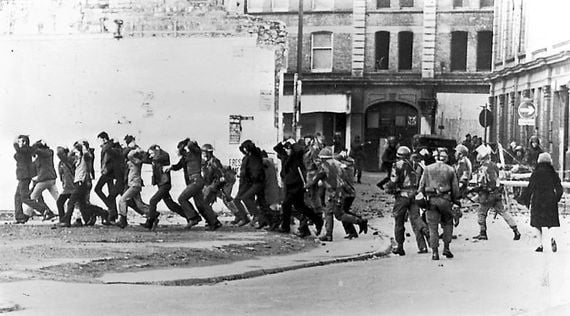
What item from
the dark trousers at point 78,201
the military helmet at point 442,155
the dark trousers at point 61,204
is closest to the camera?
the military helmet at point 442,155

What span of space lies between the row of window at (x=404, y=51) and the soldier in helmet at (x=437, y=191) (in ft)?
3.58

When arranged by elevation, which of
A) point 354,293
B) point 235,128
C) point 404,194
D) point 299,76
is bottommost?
point 354,293

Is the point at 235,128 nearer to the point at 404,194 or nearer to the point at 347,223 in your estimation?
the point at 347,223

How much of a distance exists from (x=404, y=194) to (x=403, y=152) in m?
0.55

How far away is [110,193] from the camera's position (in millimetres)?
13625

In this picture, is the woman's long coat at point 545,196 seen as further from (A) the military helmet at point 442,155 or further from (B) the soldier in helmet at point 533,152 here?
(A) the military helmet at point 442,155

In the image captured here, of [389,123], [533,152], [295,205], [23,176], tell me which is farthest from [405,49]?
[23,176]

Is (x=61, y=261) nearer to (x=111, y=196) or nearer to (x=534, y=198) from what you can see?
(x=111, y=196)

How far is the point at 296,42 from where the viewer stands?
11.4 metres

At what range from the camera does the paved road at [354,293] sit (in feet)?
28.6

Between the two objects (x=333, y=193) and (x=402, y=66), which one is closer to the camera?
(x=402, y=66)

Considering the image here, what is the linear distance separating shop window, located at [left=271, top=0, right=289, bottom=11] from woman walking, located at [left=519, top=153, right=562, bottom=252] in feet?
11.8

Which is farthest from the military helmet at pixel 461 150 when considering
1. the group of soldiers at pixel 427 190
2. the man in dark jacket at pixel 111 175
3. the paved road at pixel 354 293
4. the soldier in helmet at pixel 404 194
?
the man in dark jacket at pixel 111 175

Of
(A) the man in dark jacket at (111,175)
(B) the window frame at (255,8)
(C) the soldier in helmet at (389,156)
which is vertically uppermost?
(B) the window frame at (255,8)
